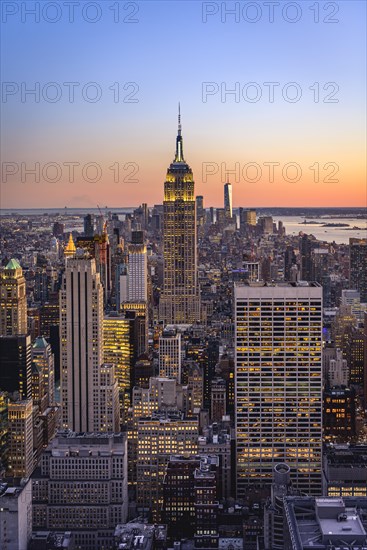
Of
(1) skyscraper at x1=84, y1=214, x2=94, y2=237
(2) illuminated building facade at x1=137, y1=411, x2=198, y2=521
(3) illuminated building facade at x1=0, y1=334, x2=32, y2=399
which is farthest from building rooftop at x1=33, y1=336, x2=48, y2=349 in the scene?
(2) illuminated building facade at x1=137, y1=411, x2=198, y2=521

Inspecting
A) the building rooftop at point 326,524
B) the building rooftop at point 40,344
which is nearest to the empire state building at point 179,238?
the building rooftop at point 40,344

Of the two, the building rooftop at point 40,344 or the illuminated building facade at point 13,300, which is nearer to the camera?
the building rooftop at point 40,344

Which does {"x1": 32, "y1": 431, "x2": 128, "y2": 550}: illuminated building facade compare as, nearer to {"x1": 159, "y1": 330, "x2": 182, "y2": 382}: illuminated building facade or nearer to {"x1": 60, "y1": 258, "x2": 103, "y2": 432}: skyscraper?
{"x1": 60, "y1": 258, "x2": 103, "y2": 432}: skyscraper

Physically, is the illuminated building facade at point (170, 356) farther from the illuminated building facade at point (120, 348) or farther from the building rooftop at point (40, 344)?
the building rooftop at point (40, 344)

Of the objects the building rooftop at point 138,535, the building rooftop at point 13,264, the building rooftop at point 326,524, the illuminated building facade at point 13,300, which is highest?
the building rooftop at point 13,264

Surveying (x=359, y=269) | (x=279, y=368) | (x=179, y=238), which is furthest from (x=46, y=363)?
(x=179, y=238)

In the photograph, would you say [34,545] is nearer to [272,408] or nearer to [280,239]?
[272,408]
